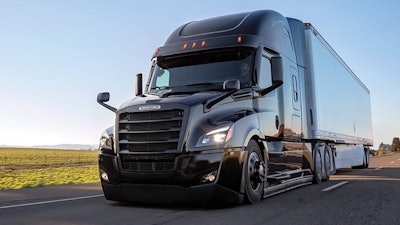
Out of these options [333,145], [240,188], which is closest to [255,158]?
[240,188]

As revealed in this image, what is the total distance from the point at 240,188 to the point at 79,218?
2.38 metres

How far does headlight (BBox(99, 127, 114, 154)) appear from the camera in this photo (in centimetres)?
702

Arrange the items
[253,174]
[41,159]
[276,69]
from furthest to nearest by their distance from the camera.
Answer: [41,159], [276,69], [253,174]

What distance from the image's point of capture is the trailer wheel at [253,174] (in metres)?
6.88

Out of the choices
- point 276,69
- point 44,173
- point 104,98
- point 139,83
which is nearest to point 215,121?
point 276,69

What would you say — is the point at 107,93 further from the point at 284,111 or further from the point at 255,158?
the point at 284,111

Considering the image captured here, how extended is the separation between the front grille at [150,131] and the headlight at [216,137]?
1.19 feet

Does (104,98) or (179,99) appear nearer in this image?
(179,99)

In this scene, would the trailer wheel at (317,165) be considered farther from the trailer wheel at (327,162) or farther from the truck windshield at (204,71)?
the truck windshield at (204,71)

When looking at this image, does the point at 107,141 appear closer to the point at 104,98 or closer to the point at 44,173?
the point at 104,98

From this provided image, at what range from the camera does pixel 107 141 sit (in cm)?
711

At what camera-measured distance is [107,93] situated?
7836mm

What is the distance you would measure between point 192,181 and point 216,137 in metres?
0.73

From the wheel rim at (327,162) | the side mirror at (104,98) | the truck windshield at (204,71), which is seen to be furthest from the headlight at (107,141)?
the wheel rim at (327,162)
